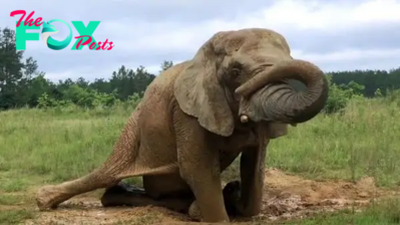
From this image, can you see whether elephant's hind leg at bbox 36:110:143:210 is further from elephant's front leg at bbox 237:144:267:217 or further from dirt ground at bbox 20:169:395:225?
elephant's front leg at bbox 237:144:267:217

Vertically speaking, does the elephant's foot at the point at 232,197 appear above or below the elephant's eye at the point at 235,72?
below

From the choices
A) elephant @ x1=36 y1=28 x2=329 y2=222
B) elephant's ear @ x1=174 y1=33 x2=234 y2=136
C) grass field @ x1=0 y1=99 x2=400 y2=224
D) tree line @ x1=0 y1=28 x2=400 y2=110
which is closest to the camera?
elephant @ x1=36 y1=28 x2=329 y2=222

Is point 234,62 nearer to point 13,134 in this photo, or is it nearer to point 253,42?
point 253,42

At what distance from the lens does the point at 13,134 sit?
13.0m

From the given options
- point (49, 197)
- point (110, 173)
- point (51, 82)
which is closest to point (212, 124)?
point (110, 173)

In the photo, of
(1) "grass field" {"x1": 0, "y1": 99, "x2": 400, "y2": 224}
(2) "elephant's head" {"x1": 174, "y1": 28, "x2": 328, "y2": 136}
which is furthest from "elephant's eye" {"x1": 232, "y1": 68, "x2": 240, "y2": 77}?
(1) "grass field" {"x1": 0, "y1": 99, "x2": 400, "y2": 224}

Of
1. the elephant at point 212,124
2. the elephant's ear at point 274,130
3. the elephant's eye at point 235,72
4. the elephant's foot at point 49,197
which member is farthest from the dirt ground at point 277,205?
the elephant's eye at point 235,72

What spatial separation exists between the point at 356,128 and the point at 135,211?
5.54 meters

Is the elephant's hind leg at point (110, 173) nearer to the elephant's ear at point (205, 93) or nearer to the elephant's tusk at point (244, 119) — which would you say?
the elephant's ear at point (205, 93)

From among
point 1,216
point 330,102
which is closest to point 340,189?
point 1,216

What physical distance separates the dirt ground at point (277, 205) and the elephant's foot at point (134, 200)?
0.13 m

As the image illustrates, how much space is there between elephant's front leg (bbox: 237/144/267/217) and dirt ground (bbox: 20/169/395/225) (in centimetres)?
10

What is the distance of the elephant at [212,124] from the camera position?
4941 millimetres

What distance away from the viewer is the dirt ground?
617 centimetres
